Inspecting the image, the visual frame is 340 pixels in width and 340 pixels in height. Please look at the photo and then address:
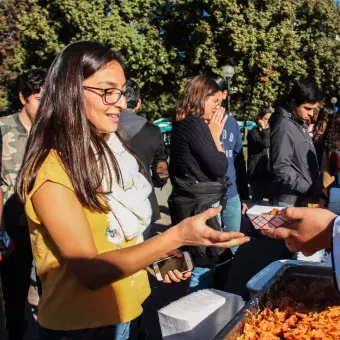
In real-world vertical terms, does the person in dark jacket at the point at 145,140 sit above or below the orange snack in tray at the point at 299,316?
above

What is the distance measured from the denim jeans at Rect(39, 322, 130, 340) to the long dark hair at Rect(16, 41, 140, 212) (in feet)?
1.48

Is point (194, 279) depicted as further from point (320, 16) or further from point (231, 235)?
point (320, 16)

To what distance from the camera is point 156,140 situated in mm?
3430

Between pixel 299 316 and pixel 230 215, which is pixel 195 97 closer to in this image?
pixel 230 215

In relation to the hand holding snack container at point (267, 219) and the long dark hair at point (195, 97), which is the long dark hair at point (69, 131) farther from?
the long dark hair at point (195, 97)

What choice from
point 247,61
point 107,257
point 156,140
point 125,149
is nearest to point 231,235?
point 107,257

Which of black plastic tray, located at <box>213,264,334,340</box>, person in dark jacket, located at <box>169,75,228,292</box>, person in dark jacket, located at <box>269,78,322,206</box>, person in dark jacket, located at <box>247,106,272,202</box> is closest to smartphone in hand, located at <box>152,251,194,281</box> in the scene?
black plastic tray, located at <box>213,264,334,340</box>

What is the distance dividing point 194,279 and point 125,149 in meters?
1.57

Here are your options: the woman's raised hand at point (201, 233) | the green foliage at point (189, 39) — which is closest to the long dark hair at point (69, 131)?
the woman's raised hand at point (201, 233)

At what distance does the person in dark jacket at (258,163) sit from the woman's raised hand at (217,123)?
84.0 inches

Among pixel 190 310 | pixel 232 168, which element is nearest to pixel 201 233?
pixel 190 310

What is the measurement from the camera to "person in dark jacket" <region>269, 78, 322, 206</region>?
144 inches

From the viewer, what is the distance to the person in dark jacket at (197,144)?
10.3ft

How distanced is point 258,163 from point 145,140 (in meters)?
2.65
